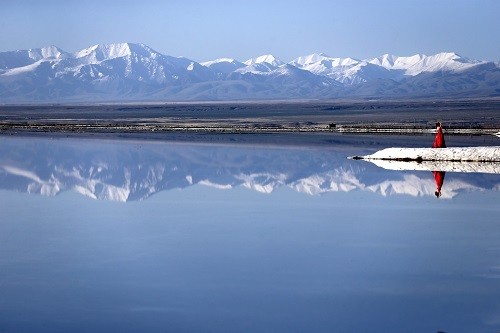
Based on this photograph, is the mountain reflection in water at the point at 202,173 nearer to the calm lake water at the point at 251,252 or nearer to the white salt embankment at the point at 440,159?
the calm lake water at the point at 251,252

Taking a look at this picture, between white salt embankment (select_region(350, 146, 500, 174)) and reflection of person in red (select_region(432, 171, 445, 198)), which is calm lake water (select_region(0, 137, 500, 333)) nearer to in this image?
reflection of person in red (select_region(432, 171, 445, 198))

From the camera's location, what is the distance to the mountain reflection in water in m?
22.8

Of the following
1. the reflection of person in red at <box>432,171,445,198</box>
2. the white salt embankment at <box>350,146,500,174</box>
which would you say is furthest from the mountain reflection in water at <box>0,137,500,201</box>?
the white salt embankment at <box>350,146,500,174</box>

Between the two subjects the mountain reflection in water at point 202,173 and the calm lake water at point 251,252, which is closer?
the calm lake water at point 251,252

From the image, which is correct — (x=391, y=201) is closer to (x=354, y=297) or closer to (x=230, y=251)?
(x=230, y=251)

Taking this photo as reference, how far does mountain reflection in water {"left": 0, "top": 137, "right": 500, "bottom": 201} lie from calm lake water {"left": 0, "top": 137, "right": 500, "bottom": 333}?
0.13m

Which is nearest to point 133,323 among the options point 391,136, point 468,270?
point 468,270

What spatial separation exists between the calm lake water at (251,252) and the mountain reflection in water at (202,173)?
0.13 metres

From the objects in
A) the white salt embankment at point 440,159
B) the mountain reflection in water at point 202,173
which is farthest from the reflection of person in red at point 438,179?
the white salt embankment at point 440,159

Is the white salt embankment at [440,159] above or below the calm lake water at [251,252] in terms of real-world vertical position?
below

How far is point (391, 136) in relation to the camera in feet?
146

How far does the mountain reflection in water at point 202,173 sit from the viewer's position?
2283 cm

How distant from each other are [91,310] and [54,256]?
338 centimetres

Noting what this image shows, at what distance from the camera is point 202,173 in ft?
88.8
